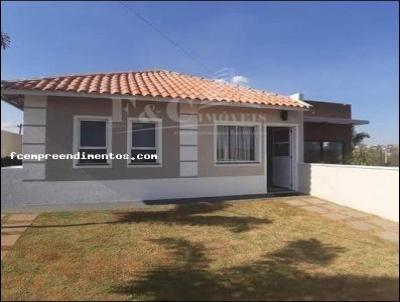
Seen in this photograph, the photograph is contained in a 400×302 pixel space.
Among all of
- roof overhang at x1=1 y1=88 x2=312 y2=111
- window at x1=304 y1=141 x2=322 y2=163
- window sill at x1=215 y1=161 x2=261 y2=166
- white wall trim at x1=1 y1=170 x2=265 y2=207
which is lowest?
white wall trim at x1=1 y1=170 x2=265 y2=207

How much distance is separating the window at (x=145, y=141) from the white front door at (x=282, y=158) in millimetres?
5640

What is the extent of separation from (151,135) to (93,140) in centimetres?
197

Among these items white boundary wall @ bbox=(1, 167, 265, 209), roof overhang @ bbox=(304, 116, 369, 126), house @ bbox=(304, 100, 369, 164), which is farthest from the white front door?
house @ bbox=(304, 100, 369, 164)

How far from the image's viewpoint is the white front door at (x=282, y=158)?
1423 centimetres

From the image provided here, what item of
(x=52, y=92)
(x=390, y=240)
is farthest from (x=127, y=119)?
(x=390, y=240)

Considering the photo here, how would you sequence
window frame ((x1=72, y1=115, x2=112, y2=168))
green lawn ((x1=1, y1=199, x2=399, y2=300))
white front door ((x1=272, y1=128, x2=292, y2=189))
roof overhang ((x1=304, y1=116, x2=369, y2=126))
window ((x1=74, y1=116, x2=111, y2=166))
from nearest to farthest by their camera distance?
green lawn ((x1=1, y1=199, x2=399, y2=300)) < window frame ((x1=72, y1=115, x2=112, y2=168)) < window ((x1=74, y1=116, x2=111, y2=166)) < white front door ((x1=272, y1=128, x2=292, y2=189)) < roof overhang ((x1=304, y1=116, x2=369, y2=126))

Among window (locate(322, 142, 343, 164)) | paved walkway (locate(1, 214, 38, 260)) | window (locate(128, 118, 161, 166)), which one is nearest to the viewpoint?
paved walkway (locate(1, 214, 38, 260))

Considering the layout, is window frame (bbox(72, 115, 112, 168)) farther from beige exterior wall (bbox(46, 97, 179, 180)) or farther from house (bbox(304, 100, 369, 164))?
house (bbox(304, 100, 369, 164))

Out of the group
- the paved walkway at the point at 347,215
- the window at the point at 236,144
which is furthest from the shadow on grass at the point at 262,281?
the window at the point at 236,144

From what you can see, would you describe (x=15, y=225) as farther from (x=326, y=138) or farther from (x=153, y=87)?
(x=326, y=138)

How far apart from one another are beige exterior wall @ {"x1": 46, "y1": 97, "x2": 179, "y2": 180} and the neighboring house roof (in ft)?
1.65

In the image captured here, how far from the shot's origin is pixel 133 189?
11578 millimetres

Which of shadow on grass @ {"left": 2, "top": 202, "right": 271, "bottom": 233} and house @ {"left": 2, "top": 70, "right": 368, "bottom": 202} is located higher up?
house @ {"left": 2, "top": 70, "right": 368, "bottom": 202}

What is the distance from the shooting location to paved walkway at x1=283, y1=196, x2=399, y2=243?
2.81 meters
